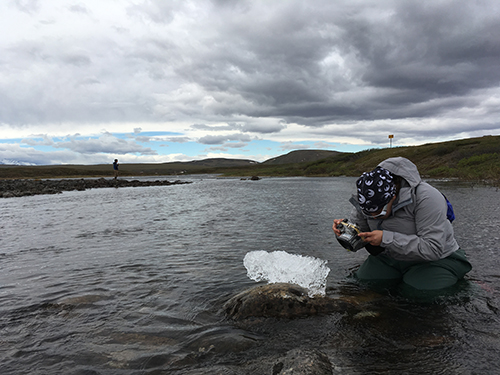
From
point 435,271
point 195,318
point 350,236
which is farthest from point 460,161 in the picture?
point 195,318

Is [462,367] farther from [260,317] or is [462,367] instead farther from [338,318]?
[260,317]

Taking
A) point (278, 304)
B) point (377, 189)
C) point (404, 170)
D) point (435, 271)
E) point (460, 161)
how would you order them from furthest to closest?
1. point (460, 161)
2. point (435, 271)
3. point (278, 304)
4. point (404, 170)
5. point (377, 189)

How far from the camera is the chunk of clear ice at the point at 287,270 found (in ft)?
19.9

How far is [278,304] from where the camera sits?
4.85 m

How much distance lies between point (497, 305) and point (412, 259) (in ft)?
4.44

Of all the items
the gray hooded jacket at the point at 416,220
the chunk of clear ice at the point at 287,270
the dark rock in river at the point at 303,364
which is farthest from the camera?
the chunk of clear ice at the point at 287,270

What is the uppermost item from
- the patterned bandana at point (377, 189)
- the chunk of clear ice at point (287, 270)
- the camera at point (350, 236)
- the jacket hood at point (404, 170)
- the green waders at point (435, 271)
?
the jacket hood at point (404, 170)

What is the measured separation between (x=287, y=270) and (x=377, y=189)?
9.04 feet

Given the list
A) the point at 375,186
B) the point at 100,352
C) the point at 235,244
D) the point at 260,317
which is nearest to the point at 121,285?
the point at 100,352

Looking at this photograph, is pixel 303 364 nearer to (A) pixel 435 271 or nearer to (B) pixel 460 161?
(A) pixel 435 271

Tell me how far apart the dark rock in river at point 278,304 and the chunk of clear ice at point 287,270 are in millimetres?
587

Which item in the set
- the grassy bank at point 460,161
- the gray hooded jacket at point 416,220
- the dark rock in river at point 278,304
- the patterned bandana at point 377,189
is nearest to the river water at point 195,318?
the dark rock in river at point 278,304

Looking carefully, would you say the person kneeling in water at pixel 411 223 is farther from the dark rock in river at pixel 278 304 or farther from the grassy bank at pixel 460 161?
the grassy bank at pixel 460 161

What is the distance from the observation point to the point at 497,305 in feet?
15.7
